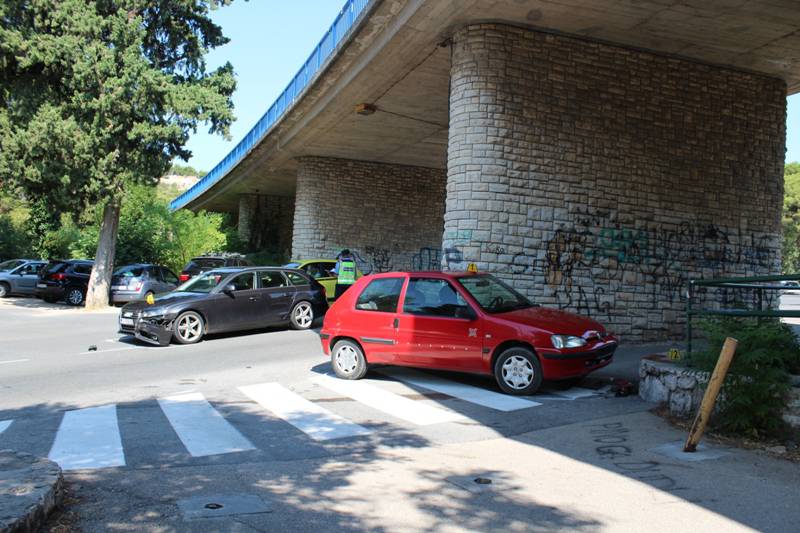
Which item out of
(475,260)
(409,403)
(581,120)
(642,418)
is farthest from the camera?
(581,120)

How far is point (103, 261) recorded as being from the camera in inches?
864

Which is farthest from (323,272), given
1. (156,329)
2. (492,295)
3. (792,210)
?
(792,210)

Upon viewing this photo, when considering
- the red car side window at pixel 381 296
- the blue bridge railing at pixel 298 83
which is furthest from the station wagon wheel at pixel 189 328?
the blue bridge railing at pixel 298 83

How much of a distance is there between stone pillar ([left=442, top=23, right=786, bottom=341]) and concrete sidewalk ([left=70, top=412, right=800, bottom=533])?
7035 millimetres

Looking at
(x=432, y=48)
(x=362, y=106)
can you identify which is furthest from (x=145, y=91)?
(x=432, y=48)

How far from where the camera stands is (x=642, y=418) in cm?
705

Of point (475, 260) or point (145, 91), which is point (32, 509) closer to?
point (475, 260)

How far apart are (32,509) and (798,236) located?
61211 mm

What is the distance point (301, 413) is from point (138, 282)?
16735 millimetres

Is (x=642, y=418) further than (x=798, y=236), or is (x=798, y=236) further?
(x=798, y=236)

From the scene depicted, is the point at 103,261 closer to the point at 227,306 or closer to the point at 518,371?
the point at 227,306

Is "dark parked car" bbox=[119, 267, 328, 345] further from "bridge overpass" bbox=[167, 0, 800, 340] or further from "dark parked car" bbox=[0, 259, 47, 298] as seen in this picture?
"dark parked car" bbox=[0, 259, 47, 298]

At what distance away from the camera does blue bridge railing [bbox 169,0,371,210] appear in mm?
15141

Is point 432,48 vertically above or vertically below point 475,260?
above
